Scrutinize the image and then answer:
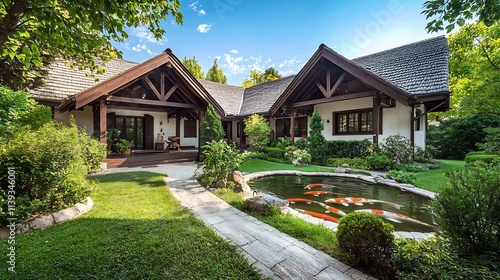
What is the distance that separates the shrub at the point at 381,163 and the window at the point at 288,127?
19.0 feet

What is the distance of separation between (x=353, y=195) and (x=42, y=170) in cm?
657

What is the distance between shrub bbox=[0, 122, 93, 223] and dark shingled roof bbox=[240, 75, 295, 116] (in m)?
11.8

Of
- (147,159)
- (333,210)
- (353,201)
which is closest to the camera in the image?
(333,210)

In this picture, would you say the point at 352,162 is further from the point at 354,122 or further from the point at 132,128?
the point at 132,128

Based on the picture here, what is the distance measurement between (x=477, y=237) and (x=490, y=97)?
Result: 377 inches

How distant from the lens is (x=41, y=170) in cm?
334

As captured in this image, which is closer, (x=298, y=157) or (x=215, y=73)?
(x=298, y=157)

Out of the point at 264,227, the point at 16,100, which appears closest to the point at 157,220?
the point at 264,227

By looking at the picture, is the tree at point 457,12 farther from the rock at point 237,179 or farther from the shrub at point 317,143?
the shrub at point 317,143

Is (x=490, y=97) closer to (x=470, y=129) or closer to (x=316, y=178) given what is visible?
(x=316, y=178)

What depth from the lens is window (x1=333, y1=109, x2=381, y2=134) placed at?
36.6 feet

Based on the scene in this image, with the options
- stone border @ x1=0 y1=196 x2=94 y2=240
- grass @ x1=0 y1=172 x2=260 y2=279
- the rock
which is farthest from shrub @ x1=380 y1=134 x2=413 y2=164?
stone border @ x1=0 y1=196 x2=94 y2=240

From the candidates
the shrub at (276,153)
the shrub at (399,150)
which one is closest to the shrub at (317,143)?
the shrub at (276,153)

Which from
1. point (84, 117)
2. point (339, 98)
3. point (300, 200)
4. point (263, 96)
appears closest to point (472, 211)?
point (300, 200)
